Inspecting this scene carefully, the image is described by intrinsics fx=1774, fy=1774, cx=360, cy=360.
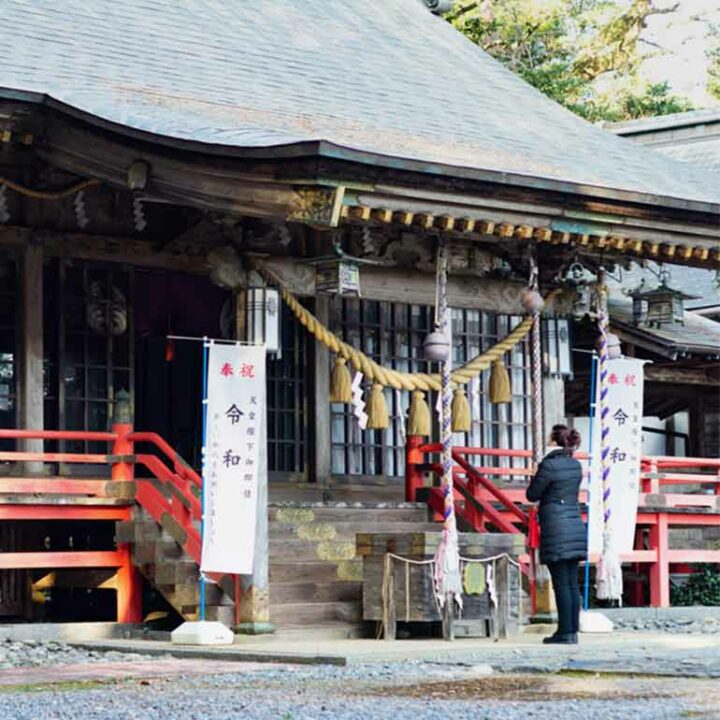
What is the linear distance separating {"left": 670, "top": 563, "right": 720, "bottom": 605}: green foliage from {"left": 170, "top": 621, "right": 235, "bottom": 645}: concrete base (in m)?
7.63

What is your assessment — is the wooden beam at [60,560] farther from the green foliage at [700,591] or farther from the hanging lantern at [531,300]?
the green foliage at [700,591]

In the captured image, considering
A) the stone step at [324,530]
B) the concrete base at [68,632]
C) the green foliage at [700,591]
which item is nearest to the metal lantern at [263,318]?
the stone step at [324,530]

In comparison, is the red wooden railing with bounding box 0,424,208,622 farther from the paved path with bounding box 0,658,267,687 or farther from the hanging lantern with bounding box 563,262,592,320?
the hanging lantern with bounding box 563,262,592,320

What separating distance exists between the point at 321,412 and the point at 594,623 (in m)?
4.15

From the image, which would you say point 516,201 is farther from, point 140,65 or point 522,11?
point 522,11

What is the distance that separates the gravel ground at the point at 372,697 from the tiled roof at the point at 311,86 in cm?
447

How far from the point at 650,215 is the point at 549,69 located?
61.2ft

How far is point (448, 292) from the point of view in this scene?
1778 cm

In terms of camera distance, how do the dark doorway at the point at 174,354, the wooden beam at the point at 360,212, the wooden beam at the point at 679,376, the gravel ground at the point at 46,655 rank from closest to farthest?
the gravel ground at the point at 46,655 → the wooden beam at the point at 360,212 → the dark doorway at the point at 174,354 → the wooden beam at the point at 679,376

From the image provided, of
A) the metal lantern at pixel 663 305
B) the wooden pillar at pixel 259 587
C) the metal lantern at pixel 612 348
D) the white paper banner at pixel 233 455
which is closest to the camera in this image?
the white paper banner at pixel 233 455

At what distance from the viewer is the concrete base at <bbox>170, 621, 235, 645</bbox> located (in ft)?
44.1

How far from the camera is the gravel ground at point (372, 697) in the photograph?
8383 millimetres

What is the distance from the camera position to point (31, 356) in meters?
16.1

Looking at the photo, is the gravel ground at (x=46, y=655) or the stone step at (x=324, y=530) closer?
the gravel ground at (x=46, y=655)
